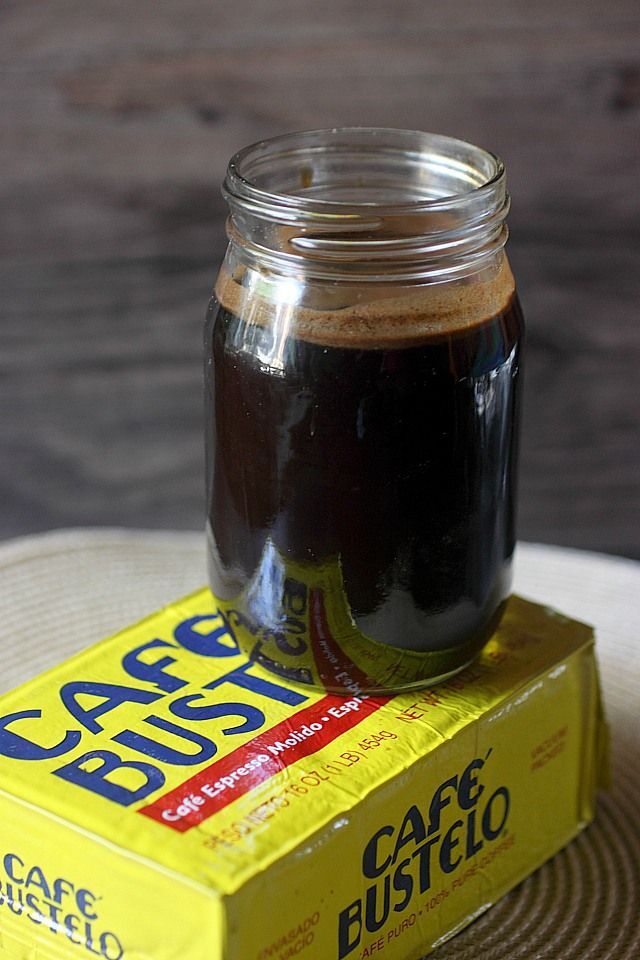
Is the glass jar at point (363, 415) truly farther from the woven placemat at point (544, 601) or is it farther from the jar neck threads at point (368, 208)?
the woven placemat at point (544, 601)

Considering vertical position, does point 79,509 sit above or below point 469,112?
below

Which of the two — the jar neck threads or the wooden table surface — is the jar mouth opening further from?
the wooden table surface

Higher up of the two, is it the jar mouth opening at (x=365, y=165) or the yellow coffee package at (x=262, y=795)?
the jar mouth opening at (x=365, y=165)

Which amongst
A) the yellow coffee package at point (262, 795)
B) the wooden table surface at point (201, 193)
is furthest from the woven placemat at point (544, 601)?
the wooden table surface at point (201, 193)

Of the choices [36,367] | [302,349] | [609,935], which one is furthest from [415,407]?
[36,367]

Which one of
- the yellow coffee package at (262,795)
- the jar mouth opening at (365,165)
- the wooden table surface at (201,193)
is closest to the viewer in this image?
the yellow coffee package at (262,795)

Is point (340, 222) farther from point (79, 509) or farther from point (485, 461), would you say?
point (79, 509)
